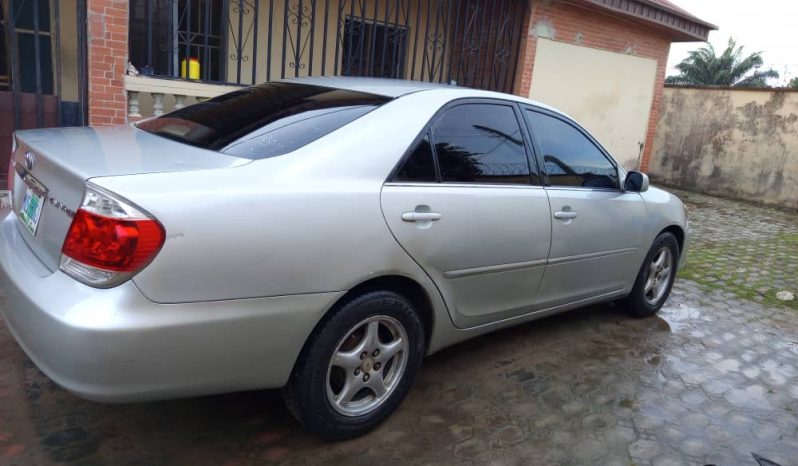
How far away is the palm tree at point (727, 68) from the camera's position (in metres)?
32.2

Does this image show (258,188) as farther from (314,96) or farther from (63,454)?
(63,454)

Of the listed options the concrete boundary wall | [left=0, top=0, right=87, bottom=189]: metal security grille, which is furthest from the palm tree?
[left=0, top=0, right=87, bottom=189]: metal security grille

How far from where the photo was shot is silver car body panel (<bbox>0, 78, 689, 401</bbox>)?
2.03 metres

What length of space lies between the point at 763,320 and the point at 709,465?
2.75 meters

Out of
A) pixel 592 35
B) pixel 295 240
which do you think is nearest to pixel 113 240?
pixel 295 240

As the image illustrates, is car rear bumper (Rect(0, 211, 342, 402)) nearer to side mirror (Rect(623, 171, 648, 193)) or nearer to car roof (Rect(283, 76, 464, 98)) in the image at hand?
car roof (Rect(283, 76, 464, 98))

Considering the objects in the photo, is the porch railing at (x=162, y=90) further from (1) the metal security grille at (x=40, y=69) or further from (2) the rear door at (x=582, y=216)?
(2) the rear door at (x=582, y=216)

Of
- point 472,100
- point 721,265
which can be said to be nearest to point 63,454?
point 472,100

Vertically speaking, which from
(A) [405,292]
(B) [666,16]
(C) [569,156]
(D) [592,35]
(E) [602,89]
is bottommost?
(A) [405,292]

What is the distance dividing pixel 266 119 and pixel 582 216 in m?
1.97

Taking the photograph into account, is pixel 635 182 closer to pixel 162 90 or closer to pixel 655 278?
pixel 655 278

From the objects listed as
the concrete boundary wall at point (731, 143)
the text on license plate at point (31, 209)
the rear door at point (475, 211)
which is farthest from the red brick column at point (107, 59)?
the concrete boundary wall at point (731, 143)

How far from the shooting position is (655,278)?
15.4 ft

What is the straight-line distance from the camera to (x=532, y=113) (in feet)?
12.0
